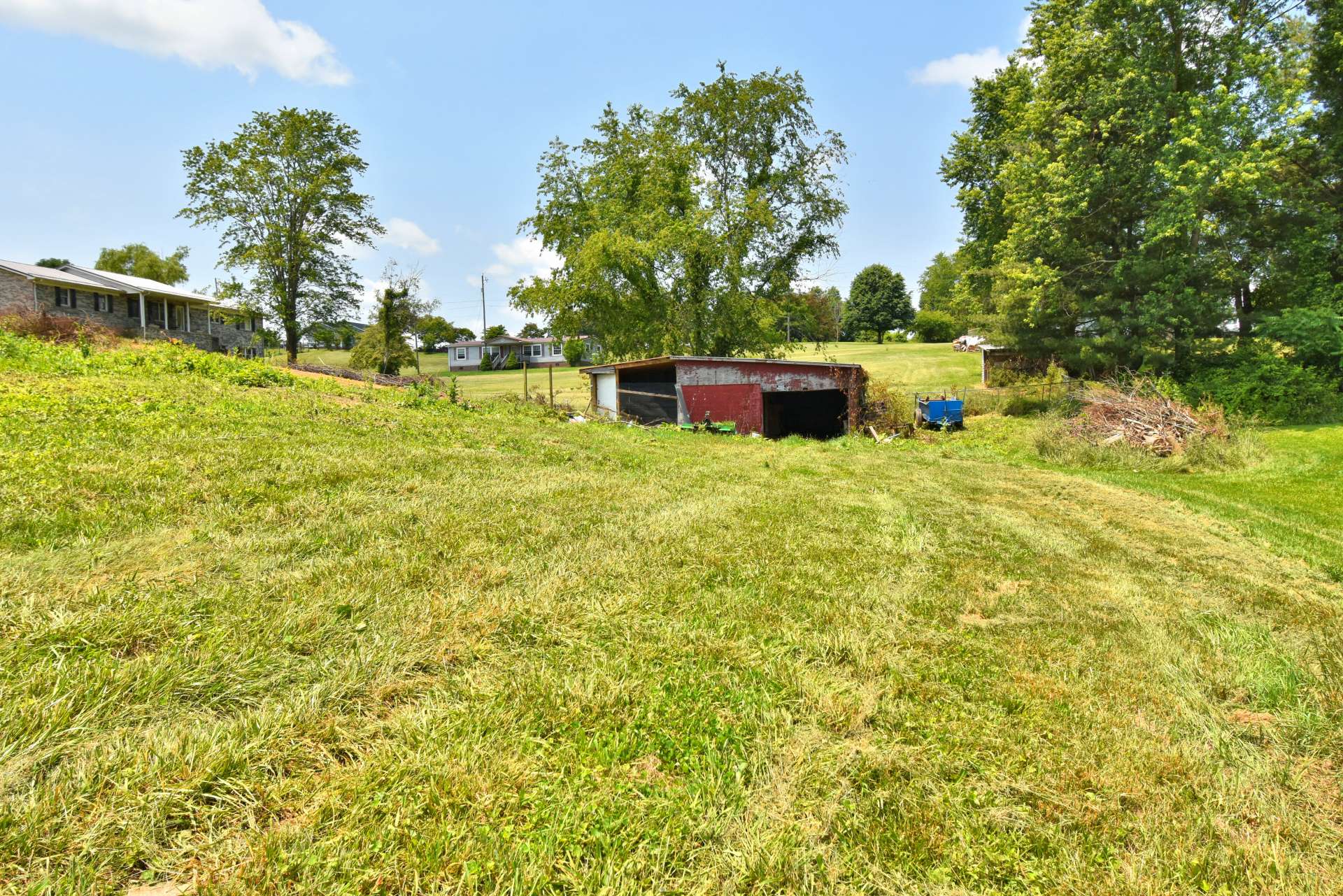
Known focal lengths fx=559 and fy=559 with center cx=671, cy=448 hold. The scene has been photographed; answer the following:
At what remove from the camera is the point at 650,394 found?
18812 millimetres

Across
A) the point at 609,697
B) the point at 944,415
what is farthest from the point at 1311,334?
the point at 609,697

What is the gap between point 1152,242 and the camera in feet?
60.6

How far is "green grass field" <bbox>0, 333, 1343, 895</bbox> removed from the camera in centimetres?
186

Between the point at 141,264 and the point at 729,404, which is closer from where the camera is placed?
the point at 729,404

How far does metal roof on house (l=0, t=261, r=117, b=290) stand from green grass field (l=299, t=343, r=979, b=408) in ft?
32.7

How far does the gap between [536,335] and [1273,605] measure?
250 feet

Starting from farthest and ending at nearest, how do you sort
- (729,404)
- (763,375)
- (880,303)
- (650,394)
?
(880,303) → (650,394) → (763,375) → (729,404)

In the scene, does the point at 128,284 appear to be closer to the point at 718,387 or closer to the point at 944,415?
the point at 718,387

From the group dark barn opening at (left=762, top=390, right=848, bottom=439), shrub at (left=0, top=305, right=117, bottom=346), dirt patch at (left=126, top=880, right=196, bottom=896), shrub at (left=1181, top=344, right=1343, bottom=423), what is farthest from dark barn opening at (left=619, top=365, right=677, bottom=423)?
dirt patch at (left=126, top=880, right=196, bottom=896)

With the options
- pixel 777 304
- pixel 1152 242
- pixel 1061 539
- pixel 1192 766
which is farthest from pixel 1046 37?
pixel 1192 766

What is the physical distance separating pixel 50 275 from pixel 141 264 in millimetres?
26355

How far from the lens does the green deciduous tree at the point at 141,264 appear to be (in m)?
46.2

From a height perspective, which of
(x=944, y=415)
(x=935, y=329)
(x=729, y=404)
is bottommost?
(x=944, y=415)

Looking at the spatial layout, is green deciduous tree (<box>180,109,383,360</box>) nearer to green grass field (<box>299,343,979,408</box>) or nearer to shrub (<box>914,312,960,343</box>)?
green grass field (<box>299,343,979,408</box>)
